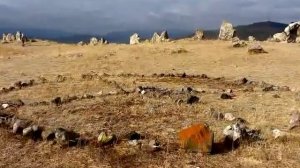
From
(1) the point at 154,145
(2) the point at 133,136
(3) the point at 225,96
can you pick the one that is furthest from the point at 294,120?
(3) the point at 225,96

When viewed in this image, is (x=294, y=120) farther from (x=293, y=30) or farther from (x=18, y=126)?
(x=293, y=30)

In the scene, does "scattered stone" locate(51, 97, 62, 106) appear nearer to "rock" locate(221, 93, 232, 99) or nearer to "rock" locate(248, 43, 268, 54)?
"rock" locate(221, 93, 232, 99)

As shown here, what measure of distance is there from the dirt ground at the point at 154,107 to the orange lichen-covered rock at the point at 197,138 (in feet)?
0.79

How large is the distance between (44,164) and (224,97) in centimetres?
1216

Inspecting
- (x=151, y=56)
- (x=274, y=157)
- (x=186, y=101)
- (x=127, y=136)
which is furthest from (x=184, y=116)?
(x=151, y=56)

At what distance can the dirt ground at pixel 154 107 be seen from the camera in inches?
832

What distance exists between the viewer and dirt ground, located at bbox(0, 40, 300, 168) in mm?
21125

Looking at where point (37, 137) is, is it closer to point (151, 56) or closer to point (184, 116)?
point (184, 116)

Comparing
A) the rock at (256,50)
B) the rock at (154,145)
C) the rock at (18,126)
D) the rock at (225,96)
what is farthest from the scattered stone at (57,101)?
the rock at (256,50)

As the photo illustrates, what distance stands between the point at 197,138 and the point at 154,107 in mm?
6519

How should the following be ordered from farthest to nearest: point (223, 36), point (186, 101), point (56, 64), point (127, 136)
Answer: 1. point (223, 36)
2. point (56, 64)
3. point (186, 101)
4. point (127, 136)

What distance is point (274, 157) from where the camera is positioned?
2094 centimetres

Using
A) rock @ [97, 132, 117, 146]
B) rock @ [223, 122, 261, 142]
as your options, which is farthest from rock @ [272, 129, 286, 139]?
rock @ [97, 132, 117, 146]

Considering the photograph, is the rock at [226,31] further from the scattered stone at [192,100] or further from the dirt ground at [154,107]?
the scattered stone at [192,100]
